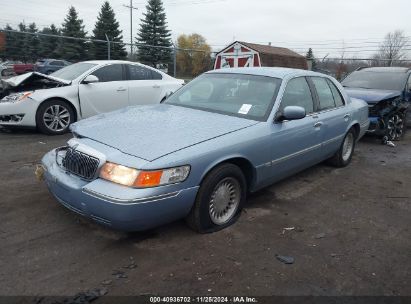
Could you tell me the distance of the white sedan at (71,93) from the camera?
6.99m

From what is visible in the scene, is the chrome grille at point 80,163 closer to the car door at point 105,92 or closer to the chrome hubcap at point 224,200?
the chrome hubcap at point 224,200

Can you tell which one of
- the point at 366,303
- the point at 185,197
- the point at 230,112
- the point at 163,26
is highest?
the point at 163,26

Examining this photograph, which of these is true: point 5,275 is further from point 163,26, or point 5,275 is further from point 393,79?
point 163,26

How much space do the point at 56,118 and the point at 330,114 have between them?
17.2ft

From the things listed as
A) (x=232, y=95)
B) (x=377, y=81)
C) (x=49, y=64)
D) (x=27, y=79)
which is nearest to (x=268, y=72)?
(x=232, y=95)

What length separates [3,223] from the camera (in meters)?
3.50

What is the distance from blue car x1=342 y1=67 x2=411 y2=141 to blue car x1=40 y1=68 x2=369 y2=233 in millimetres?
3300

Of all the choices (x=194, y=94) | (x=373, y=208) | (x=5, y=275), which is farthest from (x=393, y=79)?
(x=5, y=275)

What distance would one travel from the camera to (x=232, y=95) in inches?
171

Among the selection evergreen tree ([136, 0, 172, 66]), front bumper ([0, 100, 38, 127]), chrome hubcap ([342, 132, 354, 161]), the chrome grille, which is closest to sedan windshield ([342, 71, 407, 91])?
chrome hubcap ([342, 132, 354, 161])

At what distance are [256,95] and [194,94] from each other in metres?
0.85

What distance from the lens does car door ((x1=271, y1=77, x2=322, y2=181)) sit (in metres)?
4.03

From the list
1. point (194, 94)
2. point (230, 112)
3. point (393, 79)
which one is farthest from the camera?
point (393, 79)

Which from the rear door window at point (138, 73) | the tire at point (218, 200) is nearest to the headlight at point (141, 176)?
the tire at point (218, 200)
